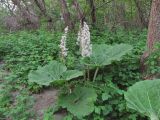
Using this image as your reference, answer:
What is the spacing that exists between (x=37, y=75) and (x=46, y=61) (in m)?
1.57

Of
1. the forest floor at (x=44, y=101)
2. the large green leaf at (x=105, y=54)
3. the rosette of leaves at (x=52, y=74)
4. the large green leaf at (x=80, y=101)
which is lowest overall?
the forest floor at (x=44, y=101)

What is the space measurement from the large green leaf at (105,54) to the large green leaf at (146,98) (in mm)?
1087

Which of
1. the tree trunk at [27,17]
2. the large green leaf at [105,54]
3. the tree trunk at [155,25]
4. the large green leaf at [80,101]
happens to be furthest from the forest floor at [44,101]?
the tree trunk at [27,17]

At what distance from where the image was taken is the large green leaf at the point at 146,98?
3542 millimetres

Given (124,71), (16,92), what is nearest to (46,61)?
(16,92)

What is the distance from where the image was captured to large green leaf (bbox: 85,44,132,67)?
4.89 m

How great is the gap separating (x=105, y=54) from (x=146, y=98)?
5.33ft

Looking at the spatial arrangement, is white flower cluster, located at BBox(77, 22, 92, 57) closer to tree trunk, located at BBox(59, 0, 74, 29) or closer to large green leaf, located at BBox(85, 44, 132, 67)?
large green leaf, located at BBox(85, 44, 132, 67)

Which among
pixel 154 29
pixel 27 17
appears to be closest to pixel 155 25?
pixel 154 29

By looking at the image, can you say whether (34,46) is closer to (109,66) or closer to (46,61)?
(46,61)

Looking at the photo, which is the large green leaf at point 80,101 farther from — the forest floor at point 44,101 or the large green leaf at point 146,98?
the large green leaf at point 146,98

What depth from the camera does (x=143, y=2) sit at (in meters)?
12.3

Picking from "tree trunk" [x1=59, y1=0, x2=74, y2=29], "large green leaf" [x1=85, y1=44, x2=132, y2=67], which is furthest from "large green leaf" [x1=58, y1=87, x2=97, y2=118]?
"tree trunk" [x1=59, y1=0, x2=74, y2=29]

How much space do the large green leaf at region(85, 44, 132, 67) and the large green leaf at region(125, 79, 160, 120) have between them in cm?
109
